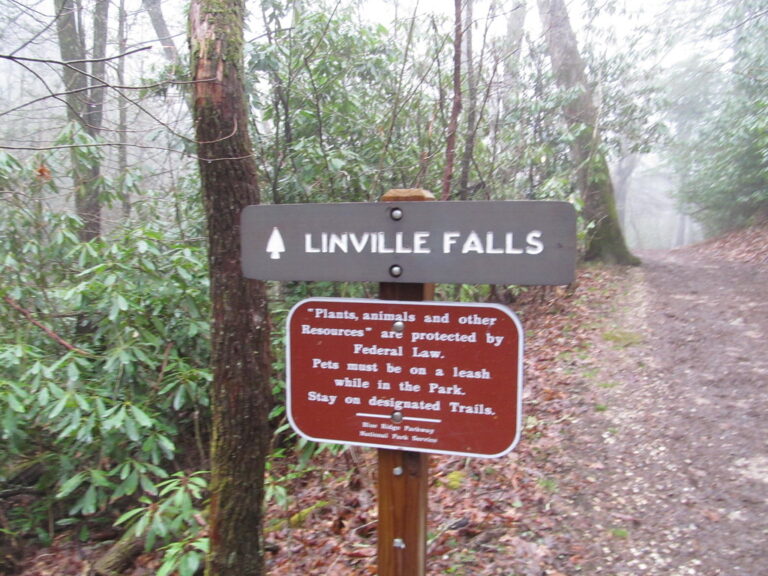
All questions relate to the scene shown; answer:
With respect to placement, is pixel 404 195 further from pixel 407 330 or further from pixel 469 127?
pixel 469 127

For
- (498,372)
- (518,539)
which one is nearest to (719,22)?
(518,539)

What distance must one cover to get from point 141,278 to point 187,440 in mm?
1679

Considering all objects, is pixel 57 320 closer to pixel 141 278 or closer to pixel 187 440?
pixel 141 278

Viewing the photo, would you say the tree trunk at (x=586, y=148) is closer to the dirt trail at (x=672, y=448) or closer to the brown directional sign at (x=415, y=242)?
the dirt trail at (x=672, y=448)

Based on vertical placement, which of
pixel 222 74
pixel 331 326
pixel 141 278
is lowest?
pixel 331 326

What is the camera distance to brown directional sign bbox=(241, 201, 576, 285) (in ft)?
5.58

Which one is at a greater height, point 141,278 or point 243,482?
point 141,278

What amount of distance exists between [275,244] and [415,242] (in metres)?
0.54

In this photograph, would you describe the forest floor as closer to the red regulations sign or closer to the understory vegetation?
the understory vegetation

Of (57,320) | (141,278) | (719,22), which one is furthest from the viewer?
(719,22)

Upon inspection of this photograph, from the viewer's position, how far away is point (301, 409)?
196cm

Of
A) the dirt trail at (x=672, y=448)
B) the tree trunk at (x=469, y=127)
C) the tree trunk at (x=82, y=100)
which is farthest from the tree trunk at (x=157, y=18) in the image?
the dirt trail at (x=672, y=448)

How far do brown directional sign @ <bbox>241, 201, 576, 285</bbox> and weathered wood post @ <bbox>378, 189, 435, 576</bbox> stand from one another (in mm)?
90

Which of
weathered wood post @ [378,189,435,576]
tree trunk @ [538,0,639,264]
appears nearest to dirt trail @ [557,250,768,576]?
weathered wood post @ [378,189,435,576]
